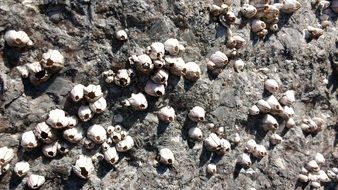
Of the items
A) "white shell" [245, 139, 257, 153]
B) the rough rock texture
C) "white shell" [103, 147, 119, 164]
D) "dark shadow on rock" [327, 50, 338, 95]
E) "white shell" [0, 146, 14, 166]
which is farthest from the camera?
"dark shadow on rock" [327, 50, 338, 95]

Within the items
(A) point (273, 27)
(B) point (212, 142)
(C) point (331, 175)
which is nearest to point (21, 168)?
(B) point (212, 142)

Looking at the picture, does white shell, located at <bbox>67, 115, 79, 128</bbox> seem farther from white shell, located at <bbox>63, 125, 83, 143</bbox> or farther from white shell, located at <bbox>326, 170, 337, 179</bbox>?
white shell, located at <bbox>326, 170, 337, 179</bbox>

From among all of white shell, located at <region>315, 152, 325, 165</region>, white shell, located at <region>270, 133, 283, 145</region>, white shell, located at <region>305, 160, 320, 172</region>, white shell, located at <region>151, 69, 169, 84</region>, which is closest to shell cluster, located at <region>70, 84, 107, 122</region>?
white shell, located at <region>151, 69, 169, 84</region>

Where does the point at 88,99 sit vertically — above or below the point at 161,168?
above

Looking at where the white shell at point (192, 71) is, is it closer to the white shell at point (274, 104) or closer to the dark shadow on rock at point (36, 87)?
the white shell at point (274, 104)

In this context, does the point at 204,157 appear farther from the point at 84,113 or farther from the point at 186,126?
the point at 84,113

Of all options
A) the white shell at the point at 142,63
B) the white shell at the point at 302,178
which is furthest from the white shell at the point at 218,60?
the white shell at the point at 302,178
